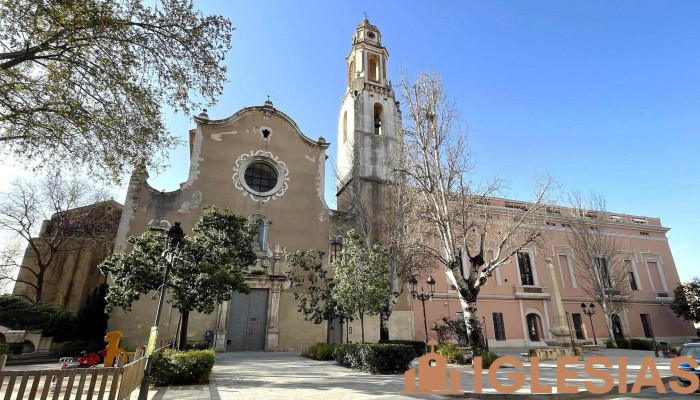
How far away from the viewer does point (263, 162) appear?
21.4 metres

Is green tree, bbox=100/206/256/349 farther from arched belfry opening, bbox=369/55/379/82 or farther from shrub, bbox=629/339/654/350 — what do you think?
shrub, bbox=629/339/654/350

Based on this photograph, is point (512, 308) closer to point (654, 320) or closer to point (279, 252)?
point (654, 320)

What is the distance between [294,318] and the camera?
725 inches

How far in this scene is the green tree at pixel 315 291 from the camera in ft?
50.7

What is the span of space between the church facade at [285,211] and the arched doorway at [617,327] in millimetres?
526

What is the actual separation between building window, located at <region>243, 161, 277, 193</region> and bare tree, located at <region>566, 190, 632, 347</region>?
22961 millimetres

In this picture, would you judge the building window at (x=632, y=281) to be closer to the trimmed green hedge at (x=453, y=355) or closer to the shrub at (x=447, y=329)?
the shrub at (x=447, y=329)

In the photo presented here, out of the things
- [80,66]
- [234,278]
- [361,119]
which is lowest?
[234,278]

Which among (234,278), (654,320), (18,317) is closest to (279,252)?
(234,278)

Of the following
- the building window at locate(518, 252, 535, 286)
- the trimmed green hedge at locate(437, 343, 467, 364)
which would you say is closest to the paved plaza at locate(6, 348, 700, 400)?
the trimmed green hedge at locate(437, 343, 467, 364)

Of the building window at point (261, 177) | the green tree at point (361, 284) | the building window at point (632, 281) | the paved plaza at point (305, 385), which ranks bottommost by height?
the paved plaza at point (305, 385)

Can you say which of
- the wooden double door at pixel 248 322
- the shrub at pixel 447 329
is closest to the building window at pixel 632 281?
the shrub at pixel 447 329

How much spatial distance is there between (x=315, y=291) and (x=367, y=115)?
44.4 ft

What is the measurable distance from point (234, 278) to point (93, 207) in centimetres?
1592
